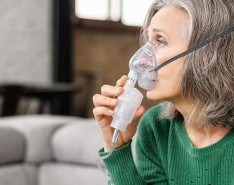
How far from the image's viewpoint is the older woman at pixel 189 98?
3.70 ft

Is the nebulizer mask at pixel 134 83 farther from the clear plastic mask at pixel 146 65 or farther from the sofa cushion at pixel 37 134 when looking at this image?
the sofa cushion at pixel 37 134

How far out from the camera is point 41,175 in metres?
2.04

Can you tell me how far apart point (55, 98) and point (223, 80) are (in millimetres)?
3823

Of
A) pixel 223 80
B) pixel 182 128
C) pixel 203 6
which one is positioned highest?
pixel 203 6

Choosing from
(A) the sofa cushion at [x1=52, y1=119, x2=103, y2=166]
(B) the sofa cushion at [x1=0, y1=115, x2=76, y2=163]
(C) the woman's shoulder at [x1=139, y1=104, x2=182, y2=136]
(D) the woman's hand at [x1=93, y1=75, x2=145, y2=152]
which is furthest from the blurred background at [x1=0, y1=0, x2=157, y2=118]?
(D) the woman's hand at [x1=93, y1=75, x2=145, y2=152]

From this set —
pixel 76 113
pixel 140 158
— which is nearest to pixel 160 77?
pixel 140 158

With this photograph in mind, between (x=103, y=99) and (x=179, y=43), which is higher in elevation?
(x=179, y=43)

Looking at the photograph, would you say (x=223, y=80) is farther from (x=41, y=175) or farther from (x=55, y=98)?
(x=55, y=98)

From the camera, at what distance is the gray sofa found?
197 centimetres

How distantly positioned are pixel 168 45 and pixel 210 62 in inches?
4.0

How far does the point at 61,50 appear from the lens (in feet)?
18.5

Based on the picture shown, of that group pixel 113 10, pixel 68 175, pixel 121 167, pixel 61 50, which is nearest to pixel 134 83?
pixel 121 167

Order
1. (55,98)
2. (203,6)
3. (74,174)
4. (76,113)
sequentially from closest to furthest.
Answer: (203,6), (74,174), (55,98), (76,113)

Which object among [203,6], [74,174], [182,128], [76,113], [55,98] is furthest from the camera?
[76,113]
